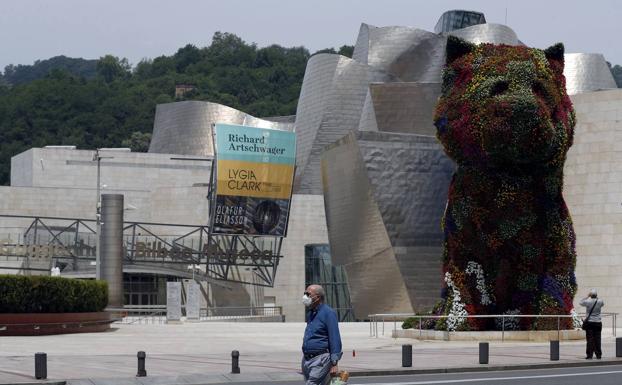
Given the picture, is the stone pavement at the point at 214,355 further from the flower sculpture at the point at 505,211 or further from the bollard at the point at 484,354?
the flower sculpture at the point at 505,211

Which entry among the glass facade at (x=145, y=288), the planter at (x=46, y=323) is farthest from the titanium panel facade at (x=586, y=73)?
the planter at (x=46, y=323)

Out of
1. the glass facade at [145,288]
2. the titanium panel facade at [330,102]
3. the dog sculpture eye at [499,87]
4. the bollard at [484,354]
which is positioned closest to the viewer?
the bollard at [484,354]

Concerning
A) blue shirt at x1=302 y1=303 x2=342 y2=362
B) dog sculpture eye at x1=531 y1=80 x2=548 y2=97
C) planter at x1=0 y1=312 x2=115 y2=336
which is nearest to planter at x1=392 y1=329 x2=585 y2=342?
dog sculpture eye at x1=531 y1=80 x2=548 y2=97

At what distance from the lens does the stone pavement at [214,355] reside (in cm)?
2327

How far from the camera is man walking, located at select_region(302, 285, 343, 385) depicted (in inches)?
556

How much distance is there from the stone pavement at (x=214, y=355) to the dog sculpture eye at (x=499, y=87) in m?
6.97

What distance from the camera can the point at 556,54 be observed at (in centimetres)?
3531

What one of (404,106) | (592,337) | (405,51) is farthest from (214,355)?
(405,51)

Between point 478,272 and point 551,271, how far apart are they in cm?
205

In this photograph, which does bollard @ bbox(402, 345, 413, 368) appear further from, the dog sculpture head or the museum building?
the museum building

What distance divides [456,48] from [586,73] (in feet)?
156

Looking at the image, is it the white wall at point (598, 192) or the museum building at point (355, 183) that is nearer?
the white wall at point (598, 192)

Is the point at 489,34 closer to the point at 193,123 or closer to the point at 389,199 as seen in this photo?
the point at 389,199

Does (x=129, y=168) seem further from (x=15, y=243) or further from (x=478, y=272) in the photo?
(x=478, y=272)
